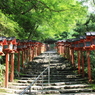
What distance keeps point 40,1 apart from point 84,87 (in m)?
5.93

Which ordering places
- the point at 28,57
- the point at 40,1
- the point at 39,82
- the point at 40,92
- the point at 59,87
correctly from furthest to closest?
the point at 28,57, the point at 40,1, the point at 39,82, the point at 59,87, the point at 40,92

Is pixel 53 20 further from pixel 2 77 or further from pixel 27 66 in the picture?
pixel 2 77

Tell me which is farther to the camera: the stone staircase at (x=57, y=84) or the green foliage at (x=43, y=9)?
the green foliage at (x=43, y=9)

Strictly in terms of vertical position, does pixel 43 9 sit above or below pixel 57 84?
above

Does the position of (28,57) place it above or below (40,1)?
below

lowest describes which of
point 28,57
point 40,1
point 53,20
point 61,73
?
point 61,73

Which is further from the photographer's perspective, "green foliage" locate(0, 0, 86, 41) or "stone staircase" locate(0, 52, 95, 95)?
"green foliage" locate(0, 0, 86, 41)

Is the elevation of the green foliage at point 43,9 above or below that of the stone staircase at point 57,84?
above

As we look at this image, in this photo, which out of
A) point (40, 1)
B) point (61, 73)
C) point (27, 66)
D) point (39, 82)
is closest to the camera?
point (39, 82)

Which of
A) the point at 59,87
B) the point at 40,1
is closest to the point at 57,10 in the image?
the point at 40,1

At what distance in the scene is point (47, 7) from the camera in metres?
9.10

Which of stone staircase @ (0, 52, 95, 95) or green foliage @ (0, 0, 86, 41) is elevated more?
green foliage @ (0, 0, 86, 41)

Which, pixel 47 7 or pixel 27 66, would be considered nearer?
pixel 47 7

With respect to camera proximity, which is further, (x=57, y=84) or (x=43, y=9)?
(x=43, y=9)
